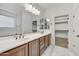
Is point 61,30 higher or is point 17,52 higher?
point 61,30

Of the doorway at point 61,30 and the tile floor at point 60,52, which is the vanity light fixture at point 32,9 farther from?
the tile floor at point 60,52

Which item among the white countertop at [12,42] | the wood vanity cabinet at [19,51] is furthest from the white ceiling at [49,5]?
the wood vanity cabinet at [19,51]

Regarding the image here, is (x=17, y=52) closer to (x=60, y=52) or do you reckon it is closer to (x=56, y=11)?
(x=60, y=52)

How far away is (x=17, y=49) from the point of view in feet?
3.88

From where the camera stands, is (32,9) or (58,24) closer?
(58,24)

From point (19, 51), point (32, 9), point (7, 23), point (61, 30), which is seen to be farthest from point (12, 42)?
point (61, 30)

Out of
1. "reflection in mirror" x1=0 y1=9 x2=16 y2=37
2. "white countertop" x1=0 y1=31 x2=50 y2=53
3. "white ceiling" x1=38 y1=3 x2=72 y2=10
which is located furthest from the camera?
"white ceiling" x1=38 y1=3 x2=72 y2=10

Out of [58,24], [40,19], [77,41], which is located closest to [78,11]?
[58,24]

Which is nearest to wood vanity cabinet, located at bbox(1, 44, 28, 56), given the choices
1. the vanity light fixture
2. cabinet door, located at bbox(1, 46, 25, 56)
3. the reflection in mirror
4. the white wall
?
cabinet door, located at bbox(1, 46, 25, 56)

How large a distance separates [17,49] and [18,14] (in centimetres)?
60

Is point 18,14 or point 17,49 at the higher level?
point 18,14

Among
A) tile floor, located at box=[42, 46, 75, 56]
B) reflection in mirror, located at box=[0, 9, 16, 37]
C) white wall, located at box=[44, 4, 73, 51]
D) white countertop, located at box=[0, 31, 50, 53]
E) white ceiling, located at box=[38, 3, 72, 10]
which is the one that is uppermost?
white ceiling, located at box=[38, 3, 72, 10]

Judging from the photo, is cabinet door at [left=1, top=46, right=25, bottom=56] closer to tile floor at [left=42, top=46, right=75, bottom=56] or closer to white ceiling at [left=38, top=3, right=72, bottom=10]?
tile floor at [left=42, top=46, right=75, bottom=56]

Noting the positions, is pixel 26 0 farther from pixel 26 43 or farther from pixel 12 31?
pixel 26 43
